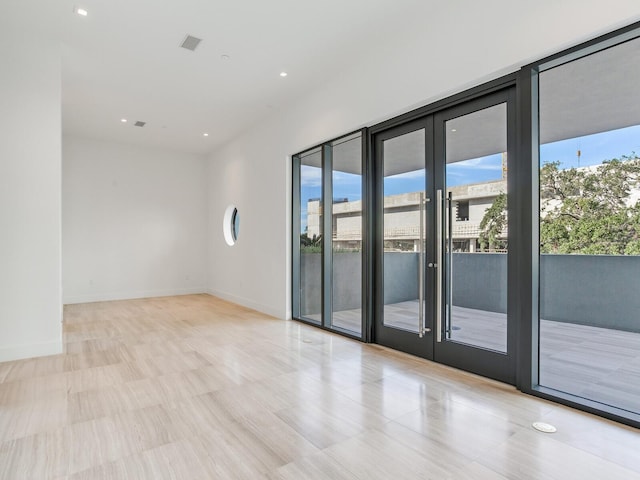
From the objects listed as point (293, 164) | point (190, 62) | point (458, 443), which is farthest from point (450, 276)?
point (190, 62)

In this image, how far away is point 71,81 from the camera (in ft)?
15.7

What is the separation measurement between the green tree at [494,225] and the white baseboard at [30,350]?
4539 mm

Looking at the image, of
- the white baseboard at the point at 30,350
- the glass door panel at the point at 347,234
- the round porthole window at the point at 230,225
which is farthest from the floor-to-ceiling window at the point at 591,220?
the round porthole window at the point at 230,225

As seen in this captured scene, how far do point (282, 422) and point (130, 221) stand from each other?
706cm

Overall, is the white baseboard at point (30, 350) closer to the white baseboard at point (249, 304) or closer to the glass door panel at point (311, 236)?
the white baseboard at point (249, 304)

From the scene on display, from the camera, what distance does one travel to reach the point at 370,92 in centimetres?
401

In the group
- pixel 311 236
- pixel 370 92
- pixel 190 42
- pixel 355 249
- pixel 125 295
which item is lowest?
pixel 125 295

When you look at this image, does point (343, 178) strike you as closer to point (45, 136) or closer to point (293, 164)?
point (293, 164)

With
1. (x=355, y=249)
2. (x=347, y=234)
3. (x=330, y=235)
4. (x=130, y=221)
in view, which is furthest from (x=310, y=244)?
(x=130, y=221)

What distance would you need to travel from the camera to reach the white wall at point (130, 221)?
7.29 metres

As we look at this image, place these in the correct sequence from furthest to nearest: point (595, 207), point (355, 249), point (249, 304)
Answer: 1. point (249, 304)
2. point (595, 207)
3. point (355, 249)

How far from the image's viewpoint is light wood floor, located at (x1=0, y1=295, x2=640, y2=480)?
185 centimetres

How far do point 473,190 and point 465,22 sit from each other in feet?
4.74

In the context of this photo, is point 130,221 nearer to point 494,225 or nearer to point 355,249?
point 355,249
